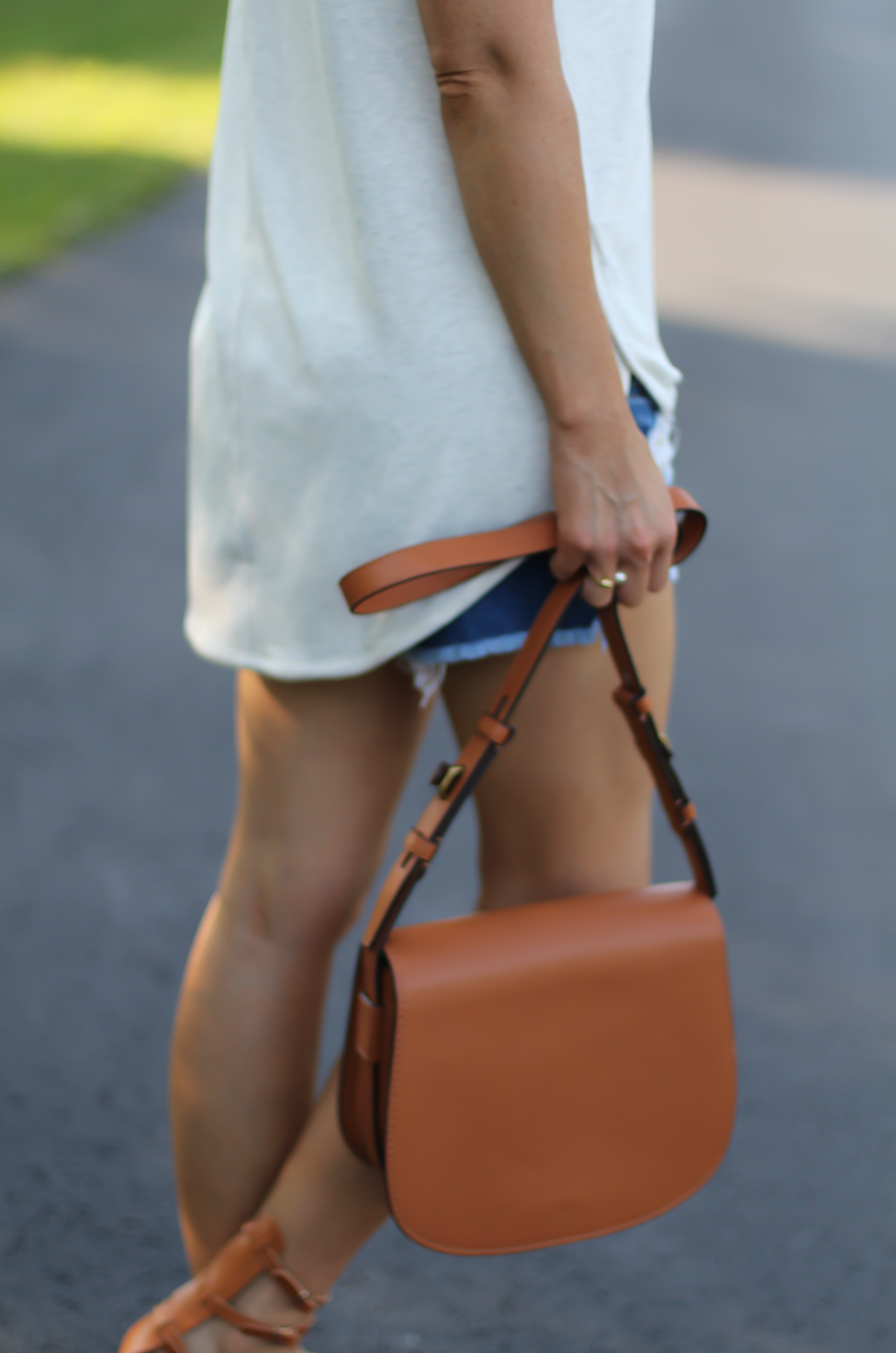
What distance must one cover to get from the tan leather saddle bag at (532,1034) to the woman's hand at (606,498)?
0.09ft

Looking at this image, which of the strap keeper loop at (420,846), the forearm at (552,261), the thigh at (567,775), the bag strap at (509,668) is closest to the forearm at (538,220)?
the forearm at (552,261)

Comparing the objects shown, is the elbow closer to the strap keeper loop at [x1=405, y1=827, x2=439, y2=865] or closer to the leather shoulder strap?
the leather shoulder strap

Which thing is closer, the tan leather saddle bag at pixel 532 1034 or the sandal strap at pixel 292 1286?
the tan leather saddle bag at pixel 532 1034

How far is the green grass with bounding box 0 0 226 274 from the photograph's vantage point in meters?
5.81

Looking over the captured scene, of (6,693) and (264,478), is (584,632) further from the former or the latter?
(6,693)

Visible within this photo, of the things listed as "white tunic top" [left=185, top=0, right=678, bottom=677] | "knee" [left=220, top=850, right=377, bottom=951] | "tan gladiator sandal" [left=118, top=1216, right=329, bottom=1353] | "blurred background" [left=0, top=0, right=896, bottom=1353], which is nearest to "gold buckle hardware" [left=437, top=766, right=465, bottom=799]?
"white tunic top" [left=185, top=0, right=678, bottom=677]

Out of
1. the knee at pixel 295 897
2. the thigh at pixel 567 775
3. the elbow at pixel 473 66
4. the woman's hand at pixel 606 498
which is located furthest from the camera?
the knee at pixel 295 897

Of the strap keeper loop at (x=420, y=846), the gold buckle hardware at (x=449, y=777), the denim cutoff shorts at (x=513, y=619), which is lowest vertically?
the strap keeper loop at (x=420, y=846)

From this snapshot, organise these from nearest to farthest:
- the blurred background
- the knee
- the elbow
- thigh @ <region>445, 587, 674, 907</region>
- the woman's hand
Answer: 1. the elbow
2. the woman's hand
3. thigh @ <region>445, 587, 674, 907</region>
4. the knee
5. the blurred background

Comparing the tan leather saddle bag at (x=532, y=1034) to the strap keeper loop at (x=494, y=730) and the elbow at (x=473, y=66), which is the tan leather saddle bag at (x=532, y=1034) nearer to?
the strap keeper loop at (x=494, y=730)

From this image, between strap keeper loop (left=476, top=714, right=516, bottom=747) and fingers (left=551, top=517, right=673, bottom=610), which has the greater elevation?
fingers (left=551, top=517, right=673, bottom=610)

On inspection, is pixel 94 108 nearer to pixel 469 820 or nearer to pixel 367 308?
pixel 469 820

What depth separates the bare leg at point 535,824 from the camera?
124 centimetres

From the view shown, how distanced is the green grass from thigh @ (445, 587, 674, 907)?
4.32 metres
